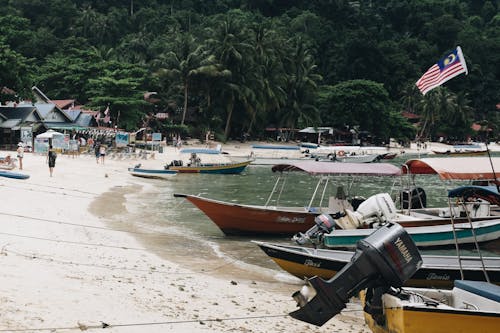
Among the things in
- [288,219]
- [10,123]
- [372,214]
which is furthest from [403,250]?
[10,123]

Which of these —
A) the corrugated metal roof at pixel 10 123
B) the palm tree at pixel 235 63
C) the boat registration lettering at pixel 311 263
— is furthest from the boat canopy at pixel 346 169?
the palm tree at pixel 235 63

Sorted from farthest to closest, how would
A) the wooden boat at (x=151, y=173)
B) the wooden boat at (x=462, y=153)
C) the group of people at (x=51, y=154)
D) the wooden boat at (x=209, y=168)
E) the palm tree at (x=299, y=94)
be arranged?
the palm tree at (x=299, y=94)
the wooden boat at (x=462, y=153)
the wooden boat at (x=209, y=168)
the wooden boat at (x=151, y=173)
the group of people at (x=51, y=154)

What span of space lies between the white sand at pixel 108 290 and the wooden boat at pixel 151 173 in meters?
19.7

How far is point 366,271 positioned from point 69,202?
17429mm

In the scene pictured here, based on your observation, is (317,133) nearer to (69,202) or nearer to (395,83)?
(395,83)

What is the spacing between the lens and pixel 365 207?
53.2 ft

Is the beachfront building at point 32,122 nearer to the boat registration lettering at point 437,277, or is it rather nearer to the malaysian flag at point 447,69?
the malaysian flag at point 447,69

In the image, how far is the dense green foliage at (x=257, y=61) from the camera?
67438 millimetres

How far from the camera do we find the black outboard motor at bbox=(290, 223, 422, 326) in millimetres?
8000

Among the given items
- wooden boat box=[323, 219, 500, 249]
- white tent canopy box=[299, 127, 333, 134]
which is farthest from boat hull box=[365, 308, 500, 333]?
white tent canopy box=[299, 127, 333, 134]

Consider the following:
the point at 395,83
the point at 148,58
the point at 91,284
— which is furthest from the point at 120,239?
the point at 395,83

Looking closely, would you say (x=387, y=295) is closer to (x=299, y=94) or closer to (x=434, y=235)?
(x=434, y=235)

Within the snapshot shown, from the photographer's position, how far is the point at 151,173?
39.7 metres

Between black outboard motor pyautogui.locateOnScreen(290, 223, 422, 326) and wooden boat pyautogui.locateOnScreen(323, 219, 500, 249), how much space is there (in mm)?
6874
